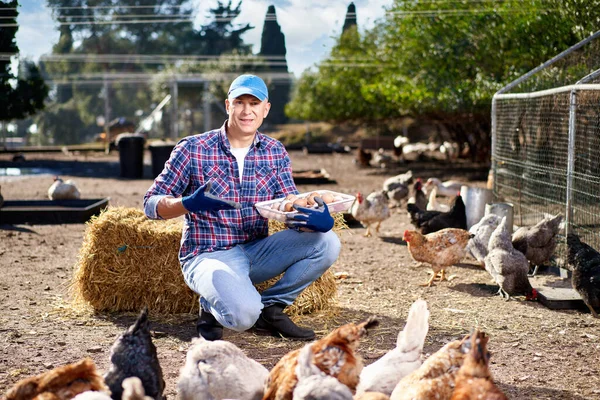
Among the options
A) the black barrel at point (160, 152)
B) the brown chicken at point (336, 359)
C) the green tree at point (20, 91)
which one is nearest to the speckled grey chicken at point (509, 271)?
the brown chicken at point (336, 359)

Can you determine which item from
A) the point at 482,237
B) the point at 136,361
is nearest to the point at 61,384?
the point at 136,361

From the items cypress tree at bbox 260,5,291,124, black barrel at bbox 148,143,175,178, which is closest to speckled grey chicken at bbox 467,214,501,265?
black barrel at bbox 148,143,175,178

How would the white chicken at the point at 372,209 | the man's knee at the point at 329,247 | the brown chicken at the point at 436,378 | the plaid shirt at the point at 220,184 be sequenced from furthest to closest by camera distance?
the white chicken at the point at 372,209
the man's knee at the point at 329,247
the plaid shirt at the point at 220,184
the brown chicken at the point at 436,378

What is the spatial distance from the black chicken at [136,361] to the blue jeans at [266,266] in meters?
0.93

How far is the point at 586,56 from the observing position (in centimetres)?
799

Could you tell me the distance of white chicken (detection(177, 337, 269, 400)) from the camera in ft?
9.59

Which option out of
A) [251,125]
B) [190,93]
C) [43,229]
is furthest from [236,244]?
[190,93]

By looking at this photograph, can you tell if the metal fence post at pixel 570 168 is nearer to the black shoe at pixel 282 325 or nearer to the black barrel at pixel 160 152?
the black shoe at pixel 282 325

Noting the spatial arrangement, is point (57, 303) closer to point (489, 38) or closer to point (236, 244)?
point (236, 244)

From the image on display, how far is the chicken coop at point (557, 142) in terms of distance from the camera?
652 cm

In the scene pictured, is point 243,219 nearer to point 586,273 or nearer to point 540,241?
point 586,273

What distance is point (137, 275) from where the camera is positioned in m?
5.15

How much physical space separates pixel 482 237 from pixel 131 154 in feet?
39.2

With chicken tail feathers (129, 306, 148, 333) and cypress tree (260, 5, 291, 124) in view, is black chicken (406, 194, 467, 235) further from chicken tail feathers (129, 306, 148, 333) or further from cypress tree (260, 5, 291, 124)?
cypress tree (260, 5, 291, 124)
